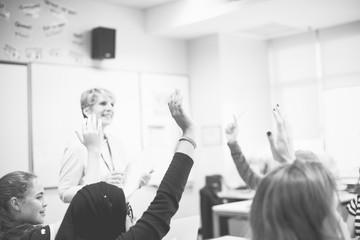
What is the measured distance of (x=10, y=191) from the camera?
153cm

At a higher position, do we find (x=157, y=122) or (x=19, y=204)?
(x=157, y=122)

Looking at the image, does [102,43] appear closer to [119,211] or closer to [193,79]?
[193,79]

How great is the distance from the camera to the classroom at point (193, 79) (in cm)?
421

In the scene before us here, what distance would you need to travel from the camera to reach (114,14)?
16.8 ft

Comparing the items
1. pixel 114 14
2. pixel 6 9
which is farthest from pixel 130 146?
pixel 6 9

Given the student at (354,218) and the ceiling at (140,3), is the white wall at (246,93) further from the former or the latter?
the student at (354,218)

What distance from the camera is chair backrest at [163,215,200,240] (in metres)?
1.68

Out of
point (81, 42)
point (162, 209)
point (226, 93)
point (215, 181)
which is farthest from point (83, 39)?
point (162, 209)

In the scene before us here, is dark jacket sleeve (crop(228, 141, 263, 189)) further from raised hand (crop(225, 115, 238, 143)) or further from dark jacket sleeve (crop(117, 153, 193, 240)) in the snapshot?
dark jacket sleeve (crop(117, 153, 193, 240))

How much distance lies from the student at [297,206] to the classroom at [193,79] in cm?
229

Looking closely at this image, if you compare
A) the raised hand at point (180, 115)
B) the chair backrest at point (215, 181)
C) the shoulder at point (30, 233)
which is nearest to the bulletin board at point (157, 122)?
the chair backrest at point (215, 181)

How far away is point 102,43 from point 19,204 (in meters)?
3.41

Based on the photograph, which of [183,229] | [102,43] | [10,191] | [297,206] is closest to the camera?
[297,206]

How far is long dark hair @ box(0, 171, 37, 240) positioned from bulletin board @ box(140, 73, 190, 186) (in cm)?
360
